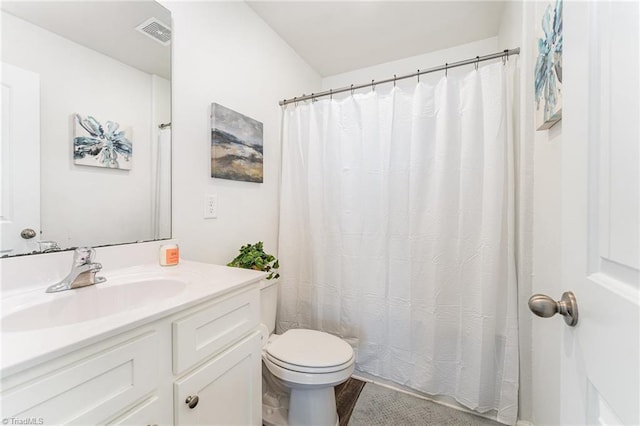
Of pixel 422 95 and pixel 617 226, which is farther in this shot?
pixel 422 95

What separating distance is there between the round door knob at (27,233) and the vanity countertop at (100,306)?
0.16 metres

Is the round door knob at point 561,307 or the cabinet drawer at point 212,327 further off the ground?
the round door knob at point 561,307

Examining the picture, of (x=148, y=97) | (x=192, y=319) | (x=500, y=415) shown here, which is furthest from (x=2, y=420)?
(x=500, y=415)

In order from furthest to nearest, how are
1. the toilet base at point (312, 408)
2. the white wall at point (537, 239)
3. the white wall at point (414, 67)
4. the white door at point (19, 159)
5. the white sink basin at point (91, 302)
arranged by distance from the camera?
the white wall at point (414, 67) < the toilet base at point (312, 408) < the white wall at point (537, 239) < the white door at point (19, 159) < the white sink basin at point (91, 302)

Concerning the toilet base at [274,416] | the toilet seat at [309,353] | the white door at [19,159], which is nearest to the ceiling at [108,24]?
the white door at [19,159]

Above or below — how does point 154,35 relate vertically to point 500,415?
above

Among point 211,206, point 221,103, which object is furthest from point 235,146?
point 211,206

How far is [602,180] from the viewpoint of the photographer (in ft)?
1.36

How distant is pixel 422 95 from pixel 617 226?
1.35 meters

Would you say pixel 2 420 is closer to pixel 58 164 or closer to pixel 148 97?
pixel 58 164

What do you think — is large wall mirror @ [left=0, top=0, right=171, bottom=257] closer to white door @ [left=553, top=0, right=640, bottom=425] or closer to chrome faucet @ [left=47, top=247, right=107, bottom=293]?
chrome faucet @ [left=47, top=247, right=107, bottom=293]

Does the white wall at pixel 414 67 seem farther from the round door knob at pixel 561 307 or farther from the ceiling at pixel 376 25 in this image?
A: the round door knob at pixel 561 307

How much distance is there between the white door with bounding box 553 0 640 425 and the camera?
1.14ft

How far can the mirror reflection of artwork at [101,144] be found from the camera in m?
0.95
